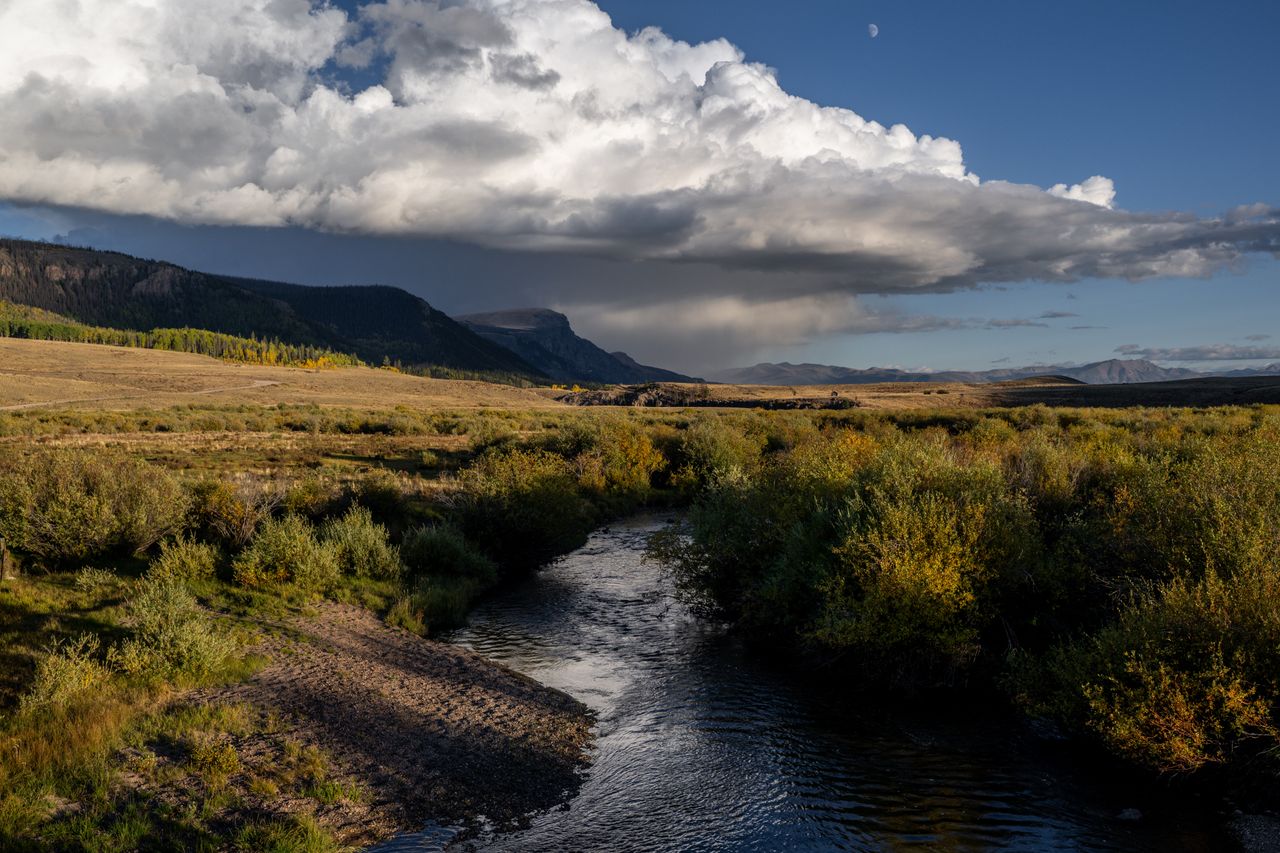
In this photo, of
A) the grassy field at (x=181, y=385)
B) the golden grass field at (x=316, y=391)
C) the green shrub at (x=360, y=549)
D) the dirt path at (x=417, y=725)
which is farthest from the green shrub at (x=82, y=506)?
the grassy field at (x=181, y=385)

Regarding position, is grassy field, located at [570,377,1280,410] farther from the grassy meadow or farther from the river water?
the river water

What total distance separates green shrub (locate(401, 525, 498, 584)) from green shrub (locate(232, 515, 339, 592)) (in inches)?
153

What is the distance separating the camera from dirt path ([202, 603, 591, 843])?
14469 mm

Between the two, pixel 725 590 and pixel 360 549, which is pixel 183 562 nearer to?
pixel 360 549

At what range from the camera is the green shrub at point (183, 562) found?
72.5 feet

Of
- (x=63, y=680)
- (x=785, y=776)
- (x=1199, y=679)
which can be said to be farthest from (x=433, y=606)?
(x=1199, y=679)

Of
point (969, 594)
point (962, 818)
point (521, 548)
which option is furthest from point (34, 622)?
point (969, 594)

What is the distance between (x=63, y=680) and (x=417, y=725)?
673cm

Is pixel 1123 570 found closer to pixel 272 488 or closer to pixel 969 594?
pixel 969 594

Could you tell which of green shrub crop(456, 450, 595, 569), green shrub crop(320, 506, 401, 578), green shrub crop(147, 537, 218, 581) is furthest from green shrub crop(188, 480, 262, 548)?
green shrub crop(456, 450, 595, 569)

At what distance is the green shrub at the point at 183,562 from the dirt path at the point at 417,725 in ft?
11.3

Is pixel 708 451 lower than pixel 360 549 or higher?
higher

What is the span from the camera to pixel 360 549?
2694cm

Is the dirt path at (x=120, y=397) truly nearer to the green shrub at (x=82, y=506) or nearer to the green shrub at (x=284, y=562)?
the green shrub at (x=82, y=506)
